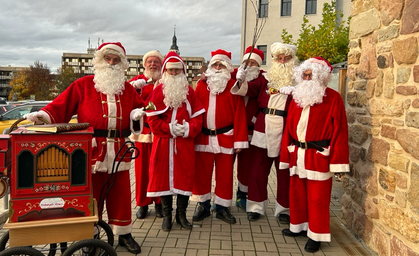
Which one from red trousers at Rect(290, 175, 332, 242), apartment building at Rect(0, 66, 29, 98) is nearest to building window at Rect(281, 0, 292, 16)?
red trousers at Rect(290, 175, 332, 242)

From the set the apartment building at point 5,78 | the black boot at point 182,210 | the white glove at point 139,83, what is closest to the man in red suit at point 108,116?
the black boot at point 182,210

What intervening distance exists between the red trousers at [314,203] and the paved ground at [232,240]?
0.25 meters

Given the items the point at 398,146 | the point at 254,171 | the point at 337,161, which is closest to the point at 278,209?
the point at 254,171

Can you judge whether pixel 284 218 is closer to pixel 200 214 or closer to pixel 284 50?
pixel 200 214

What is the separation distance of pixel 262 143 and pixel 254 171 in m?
0.41

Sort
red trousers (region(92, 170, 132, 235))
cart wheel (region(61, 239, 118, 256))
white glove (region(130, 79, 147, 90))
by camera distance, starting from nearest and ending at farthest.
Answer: cart wheel (region(61, 239, 118, 256)), red trousers (region(92, 170, 132, 235)), white glove (region(130, 79, 147, 90))

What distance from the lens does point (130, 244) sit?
3.52 m

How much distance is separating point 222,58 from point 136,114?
1514 mm

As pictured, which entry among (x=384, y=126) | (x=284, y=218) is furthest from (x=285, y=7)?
(x=384, y=126)

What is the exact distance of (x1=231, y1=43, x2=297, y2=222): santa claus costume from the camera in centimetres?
418

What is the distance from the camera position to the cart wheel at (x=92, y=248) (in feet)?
8.50

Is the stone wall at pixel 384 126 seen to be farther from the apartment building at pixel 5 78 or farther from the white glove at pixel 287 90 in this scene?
the apartment building at pixel 5 78

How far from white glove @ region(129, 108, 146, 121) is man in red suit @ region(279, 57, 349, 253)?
5.47 feet

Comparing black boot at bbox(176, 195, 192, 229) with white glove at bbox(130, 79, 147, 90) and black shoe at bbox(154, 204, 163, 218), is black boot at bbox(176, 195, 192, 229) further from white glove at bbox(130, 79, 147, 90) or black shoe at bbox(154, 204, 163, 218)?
white glove at bbox(130, 79, 147, 90)
